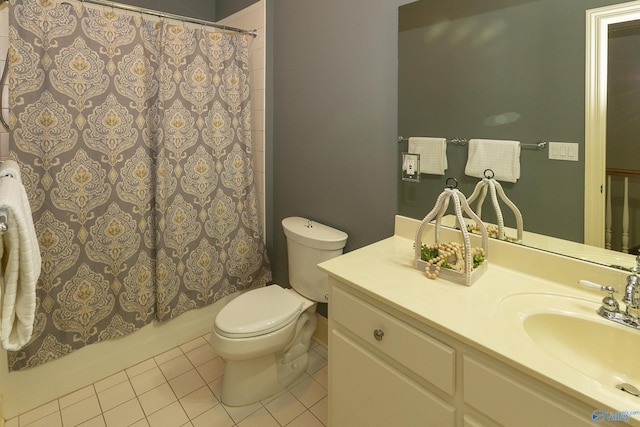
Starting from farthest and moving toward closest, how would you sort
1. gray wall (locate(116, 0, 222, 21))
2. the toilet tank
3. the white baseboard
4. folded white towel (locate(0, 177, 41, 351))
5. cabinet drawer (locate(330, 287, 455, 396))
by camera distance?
gray wall (locate(116, 0, 222, 21)), the white baseboard, the toilet tank, cabinet drawer (locate(330, 287, 455, 396)), folded white towel (locate(0, 177, 41, 351))

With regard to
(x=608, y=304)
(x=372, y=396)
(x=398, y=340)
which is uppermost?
(x=608, y=304)

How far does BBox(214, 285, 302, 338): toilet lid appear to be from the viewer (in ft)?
5.16

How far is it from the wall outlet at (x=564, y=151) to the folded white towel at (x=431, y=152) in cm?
37

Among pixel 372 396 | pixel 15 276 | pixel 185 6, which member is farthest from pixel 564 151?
pixel 185 6

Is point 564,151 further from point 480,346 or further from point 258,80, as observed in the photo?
point 258,80

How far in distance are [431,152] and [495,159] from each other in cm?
27

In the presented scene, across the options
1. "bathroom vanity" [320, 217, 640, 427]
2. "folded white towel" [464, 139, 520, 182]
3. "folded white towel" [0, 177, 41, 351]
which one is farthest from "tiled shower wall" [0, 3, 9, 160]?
"folded white towel" [464, 139, 520, 182]

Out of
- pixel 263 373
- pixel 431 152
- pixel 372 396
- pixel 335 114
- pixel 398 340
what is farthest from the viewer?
pixel 335 114

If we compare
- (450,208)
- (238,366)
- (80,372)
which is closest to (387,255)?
(450,208)

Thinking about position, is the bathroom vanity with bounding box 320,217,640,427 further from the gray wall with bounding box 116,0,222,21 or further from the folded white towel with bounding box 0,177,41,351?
the gray wall with bounding box 116,0,222,21

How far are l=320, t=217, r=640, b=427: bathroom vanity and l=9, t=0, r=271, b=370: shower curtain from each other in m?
1.13

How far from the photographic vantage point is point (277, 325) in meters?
1.64

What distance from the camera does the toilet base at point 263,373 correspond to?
170 cm

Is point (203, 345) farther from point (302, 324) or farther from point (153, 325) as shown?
point (302, 324)
